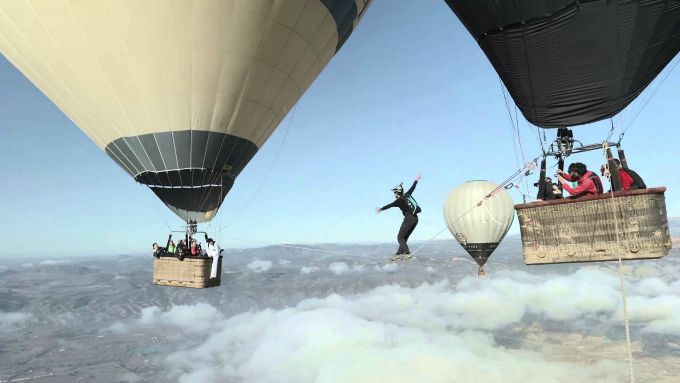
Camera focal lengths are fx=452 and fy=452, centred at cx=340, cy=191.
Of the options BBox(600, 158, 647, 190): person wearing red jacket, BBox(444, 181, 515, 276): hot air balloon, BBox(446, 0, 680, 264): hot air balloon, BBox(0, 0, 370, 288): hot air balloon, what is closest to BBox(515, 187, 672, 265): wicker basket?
BBox(446, 0, 680, 264): hot air balloon

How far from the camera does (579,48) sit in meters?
9.04

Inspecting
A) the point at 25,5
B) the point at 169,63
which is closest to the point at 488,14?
the point at 169,63

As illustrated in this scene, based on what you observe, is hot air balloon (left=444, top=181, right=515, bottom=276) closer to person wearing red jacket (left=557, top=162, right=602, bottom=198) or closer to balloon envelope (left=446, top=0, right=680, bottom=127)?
balloon envelope (left=446, top=0, right=680, bottom=127)

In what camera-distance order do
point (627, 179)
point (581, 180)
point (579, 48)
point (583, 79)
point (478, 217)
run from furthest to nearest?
1. point (478, 217)
2. point (583, 79)
3. point (579, 48)
4. point (581, 180)
5. point (627, 179)

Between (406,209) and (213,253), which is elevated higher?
(406,209)

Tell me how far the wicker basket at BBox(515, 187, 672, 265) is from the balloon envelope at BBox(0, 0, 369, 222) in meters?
10.8

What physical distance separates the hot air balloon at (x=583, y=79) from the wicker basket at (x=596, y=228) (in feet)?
0.05

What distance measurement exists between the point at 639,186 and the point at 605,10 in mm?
3511

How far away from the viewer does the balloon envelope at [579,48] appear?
869 cm

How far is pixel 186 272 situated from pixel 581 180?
39.7ft

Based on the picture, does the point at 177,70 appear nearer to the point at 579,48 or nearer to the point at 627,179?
the point at 579,48

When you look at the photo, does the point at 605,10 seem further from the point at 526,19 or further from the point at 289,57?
the point at 289,57

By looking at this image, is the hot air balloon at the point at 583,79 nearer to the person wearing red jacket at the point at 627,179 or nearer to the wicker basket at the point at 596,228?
the wicker basket at the point at 596,228

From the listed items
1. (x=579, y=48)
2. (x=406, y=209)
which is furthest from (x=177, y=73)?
(x=579, y=48)
